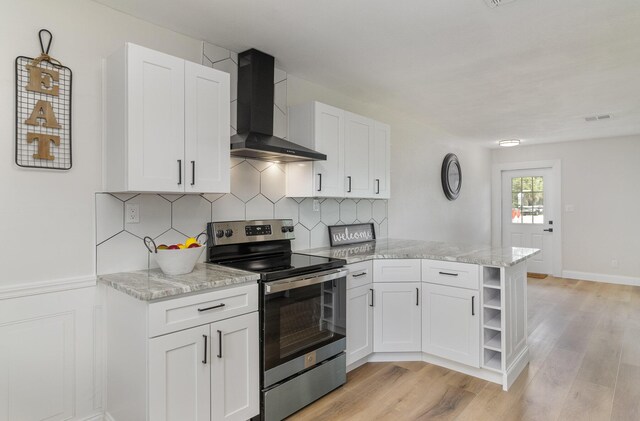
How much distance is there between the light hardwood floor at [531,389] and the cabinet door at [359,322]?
163mm

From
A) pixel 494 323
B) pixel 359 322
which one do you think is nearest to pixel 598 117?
pixel 494 323

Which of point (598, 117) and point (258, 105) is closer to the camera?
point (258, 105)

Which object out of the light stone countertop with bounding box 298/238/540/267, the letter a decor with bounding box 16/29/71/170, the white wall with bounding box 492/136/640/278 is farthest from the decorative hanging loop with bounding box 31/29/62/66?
the white wall with bounding box 492/136/640/278

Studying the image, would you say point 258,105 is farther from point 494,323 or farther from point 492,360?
point 492,360

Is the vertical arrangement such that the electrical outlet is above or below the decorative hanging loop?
below

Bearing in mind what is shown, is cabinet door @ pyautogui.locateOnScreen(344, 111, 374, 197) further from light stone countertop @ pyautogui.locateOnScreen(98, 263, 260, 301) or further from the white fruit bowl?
the white fruit bowl

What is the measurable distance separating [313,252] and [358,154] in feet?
3.15

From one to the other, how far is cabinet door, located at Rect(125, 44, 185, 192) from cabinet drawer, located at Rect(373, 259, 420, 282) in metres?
1.58

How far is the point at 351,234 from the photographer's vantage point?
11.7 ft

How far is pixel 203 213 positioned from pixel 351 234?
5.17 feet

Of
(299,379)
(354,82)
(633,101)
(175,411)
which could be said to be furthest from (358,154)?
(633,101)

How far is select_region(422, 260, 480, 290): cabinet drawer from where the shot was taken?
2582mm

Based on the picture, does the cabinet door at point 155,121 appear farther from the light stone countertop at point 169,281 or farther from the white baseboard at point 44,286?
the white baseboard at point 44,286

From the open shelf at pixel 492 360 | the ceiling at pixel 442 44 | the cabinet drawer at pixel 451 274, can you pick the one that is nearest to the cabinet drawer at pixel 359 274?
the cabinet drawer at pixel 451 274
